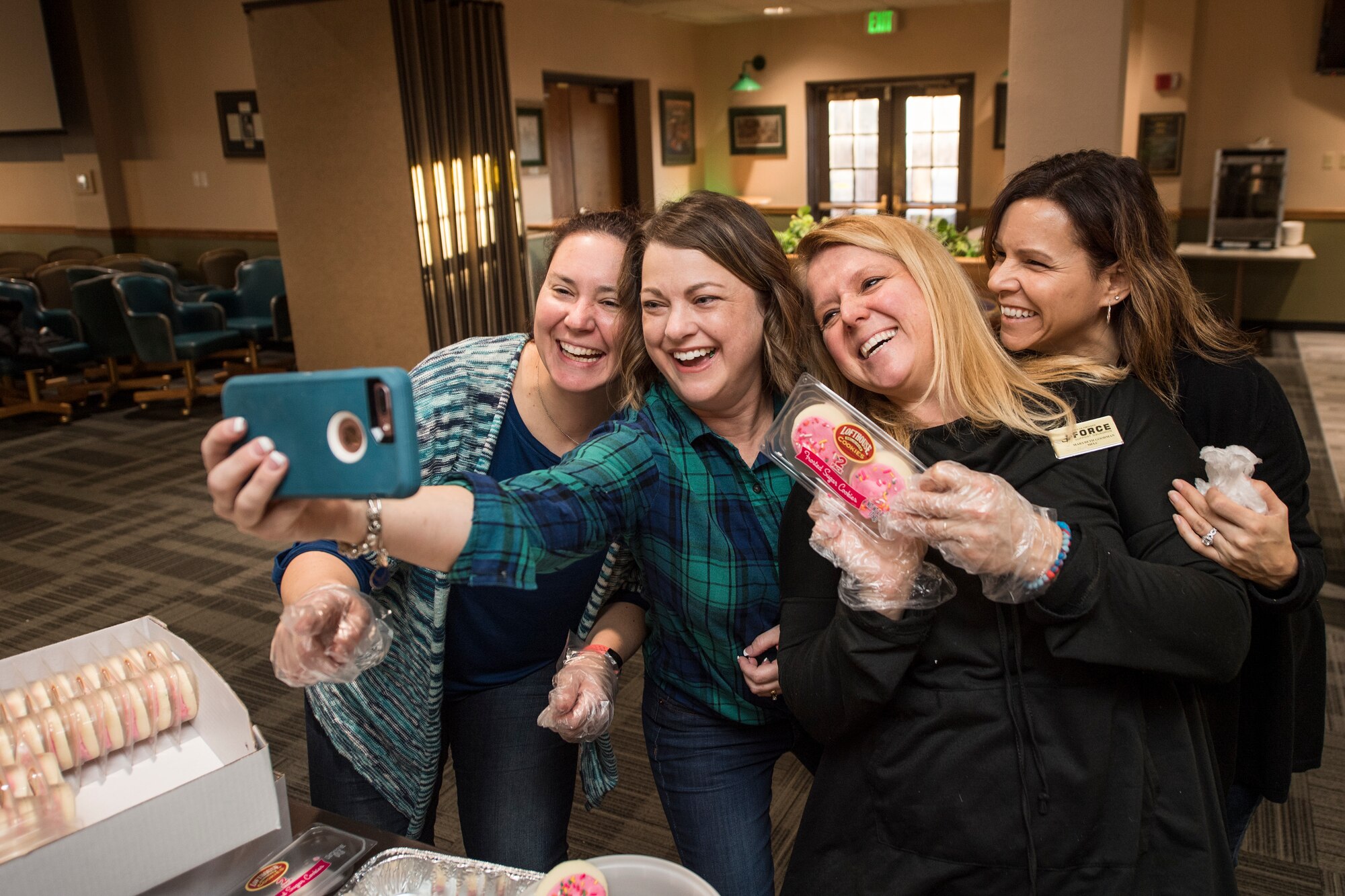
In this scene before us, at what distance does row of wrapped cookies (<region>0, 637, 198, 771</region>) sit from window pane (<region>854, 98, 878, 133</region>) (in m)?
10.0

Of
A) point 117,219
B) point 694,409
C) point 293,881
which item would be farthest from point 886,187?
point 293,881

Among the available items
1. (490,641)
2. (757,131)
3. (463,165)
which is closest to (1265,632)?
(490,641)

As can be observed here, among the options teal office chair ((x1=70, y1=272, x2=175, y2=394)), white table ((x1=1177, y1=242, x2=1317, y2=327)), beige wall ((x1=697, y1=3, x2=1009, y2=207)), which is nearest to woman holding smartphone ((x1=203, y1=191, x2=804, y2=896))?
teal office chair ((x1=70, y1=272, x2=175, y2=394))

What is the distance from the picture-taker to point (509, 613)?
162cm

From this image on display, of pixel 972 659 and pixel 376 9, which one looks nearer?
pixel 972 659

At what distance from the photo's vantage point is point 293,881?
3.55 feet

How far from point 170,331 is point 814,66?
22.5 feet

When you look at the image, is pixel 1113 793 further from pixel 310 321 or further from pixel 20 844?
pixel 310 321

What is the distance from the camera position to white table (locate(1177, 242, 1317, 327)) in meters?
7.32

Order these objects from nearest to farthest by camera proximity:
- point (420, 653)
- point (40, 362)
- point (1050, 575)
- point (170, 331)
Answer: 1. point (1050, 575)
2. point (420, 653)
3. point (40, 362)
4. point (170, 331)

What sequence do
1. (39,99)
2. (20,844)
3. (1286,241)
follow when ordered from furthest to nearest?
(39,99) → (1286,241) → (20,844)

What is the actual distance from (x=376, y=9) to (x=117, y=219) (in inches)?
180

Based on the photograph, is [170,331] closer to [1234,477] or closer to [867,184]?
[1234,477]

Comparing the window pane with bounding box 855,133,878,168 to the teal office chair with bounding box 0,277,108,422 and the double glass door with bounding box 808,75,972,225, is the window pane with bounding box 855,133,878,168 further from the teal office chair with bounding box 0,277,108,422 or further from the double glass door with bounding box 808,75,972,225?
the teal office chair with bounding box 0,277,108,422
